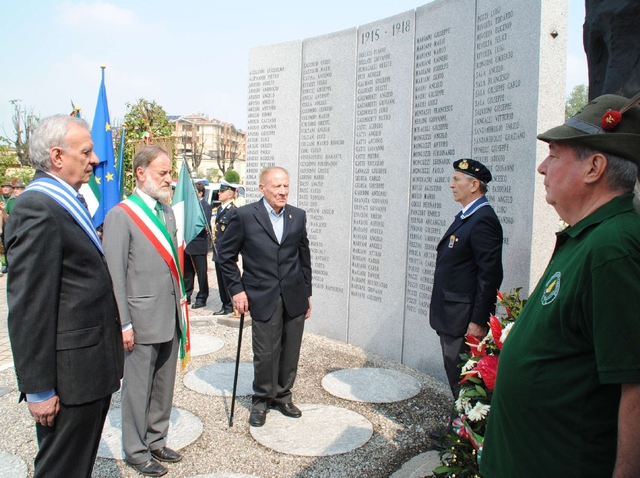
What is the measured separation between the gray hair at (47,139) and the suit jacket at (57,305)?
0.23 feet

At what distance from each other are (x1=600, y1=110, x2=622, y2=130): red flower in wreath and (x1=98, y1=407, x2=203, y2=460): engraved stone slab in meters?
3.39

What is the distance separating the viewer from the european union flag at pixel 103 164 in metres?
5.83

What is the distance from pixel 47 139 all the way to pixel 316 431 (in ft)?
9.27

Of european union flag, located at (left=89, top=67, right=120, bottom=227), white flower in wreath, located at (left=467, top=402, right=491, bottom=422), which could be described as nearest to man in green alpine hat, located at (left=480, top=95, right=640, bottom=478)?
white flower in wreath, located at (left=467, top=402, right=491, bottom=422)

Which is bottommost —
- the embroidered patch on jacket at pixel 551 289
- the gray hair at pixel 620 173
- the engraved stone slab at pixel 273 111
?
the embroidered patch on jacket at pixel 551 289

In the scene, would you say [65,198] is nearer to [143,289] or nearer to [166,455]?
[143,289]

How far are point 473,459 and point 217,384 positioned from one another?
2956 millimetres

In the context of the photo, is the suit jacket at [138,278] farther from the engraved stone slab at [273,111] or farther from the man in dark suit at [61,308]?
the engraved stone slab at [273,111]

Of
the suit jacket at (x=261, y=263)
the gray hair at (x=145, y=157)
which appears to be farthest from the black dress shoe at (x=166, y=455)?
the gray hair at (x=145, y=157)

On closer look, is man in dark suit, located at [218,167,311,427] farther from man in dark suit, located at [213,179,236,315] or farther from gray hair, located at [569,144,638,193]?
man in dark suit, located at [213,179,236,315]

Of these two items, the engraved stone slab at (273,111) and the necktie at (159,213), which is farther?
the engraved stone slab at (273,111)

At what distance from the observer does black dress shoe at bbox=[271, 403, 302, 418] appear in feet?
14.0

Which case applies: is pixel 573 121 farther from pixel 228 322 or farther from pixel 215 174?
pixel 215 174

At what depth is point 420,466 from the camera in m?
3.43
